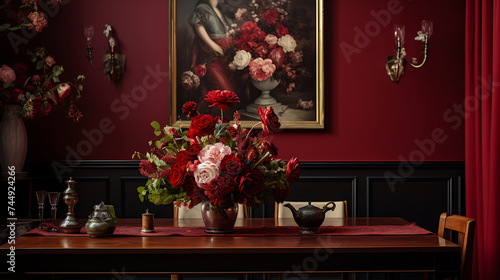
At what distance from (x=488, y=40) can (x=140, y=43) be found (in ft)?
7.99

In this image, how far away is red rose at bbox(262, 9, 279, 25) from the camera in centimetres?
380

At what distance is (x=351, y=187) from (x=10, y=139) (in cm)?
245

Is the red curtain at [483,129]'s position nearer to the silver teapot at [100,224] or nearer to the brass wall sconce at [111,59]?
the silver teapot at [100,224]

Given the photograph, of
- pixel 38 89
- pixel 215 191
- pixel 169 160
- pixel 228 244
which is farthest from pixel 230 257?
pixel 38 89

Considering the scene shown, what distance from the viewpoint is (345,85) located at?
383 centimetres

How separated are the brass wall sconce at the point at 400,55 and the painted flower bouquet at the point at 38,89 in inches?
88.8

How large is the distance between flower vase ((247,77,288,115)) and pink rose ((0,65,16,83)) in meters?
1.63

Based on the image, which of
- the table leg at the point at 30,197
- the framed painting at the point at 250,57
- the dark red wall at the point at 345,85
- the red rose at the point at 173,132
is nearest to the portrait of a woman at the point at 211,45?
the framed painting at the point at 250,57

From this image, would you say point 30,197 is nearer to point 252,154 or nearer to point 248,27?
point 248,27

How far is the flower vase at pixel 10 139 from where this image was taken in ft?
11.1

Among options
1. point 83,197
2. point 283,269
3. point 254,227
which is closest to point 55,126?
point 83,197

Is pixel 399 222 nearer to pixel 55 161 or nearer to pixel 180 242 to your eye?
pixel 180 242

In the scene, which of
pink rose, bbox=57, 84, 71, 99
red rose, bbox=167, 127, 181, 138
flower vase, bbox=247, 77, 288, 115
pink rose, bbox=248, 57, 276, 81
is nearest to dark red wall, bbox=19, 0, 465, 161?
flower vase, bbox=247, 77, 288, 115

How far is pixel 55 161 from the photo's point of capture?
3.75 meters
